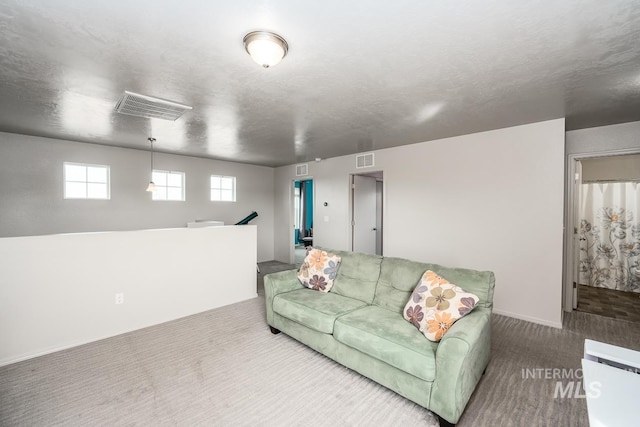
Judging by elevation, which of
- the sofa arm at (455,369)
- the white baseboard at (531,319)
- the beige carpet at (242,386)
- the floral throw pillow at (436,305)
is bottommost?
the beige carpet at (242,386)

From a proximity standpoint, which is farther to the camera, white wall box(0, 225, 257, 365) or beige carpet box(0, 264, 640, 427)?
white wall box(0, 225, 257, 365)

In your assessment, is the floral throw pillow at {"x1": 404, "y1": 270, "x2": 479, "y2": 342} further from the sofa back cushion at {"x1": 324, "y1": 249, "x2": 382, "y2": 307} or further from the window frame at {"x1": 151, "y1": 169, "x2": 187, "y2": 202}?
Answer: the window frame at {"x1": 151, "y1": 169, "x2": 187, "y2": 202}

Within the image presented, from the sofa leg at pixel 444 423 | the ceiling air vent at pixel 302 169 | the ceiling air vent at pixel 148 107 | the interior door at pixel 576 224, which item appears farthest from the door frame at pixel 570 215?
the ceiling air vent at pixel 148 107

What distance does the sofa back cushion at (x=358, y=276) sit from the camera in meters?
2.93

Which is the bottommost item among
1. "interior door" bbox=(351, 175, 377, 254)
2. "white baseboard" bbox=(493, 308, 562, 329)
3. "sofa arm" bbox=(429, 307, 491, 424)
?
"white baseboard" bbox=(493, 308, 562, 329)

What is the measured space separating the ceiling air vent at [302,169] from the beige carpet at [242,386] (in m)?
4.11

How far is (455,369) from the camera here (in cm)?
175

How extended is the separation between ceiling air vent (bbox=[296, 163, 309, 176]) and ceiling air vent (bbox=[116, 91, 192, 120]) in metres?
3.51

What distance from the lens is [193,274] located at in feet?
12.5

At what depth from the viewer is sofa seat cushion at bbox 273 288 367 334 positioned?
253 centimetres

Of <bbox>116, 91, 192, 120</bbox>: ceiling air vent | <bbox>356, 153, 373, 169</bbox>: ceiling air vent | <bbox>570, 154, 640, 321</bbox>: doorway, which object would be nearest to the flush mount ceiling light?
<bbox>116, 91, 192, 120</bbox>: ceiling air vent

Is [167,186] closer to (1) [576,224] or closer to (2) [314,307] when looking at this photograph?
(2) [314,307]

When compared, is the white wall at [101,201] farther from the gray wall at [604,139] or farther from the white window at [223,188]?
the gray wall at [604,139]

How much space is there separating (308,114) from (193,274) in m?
2.60
